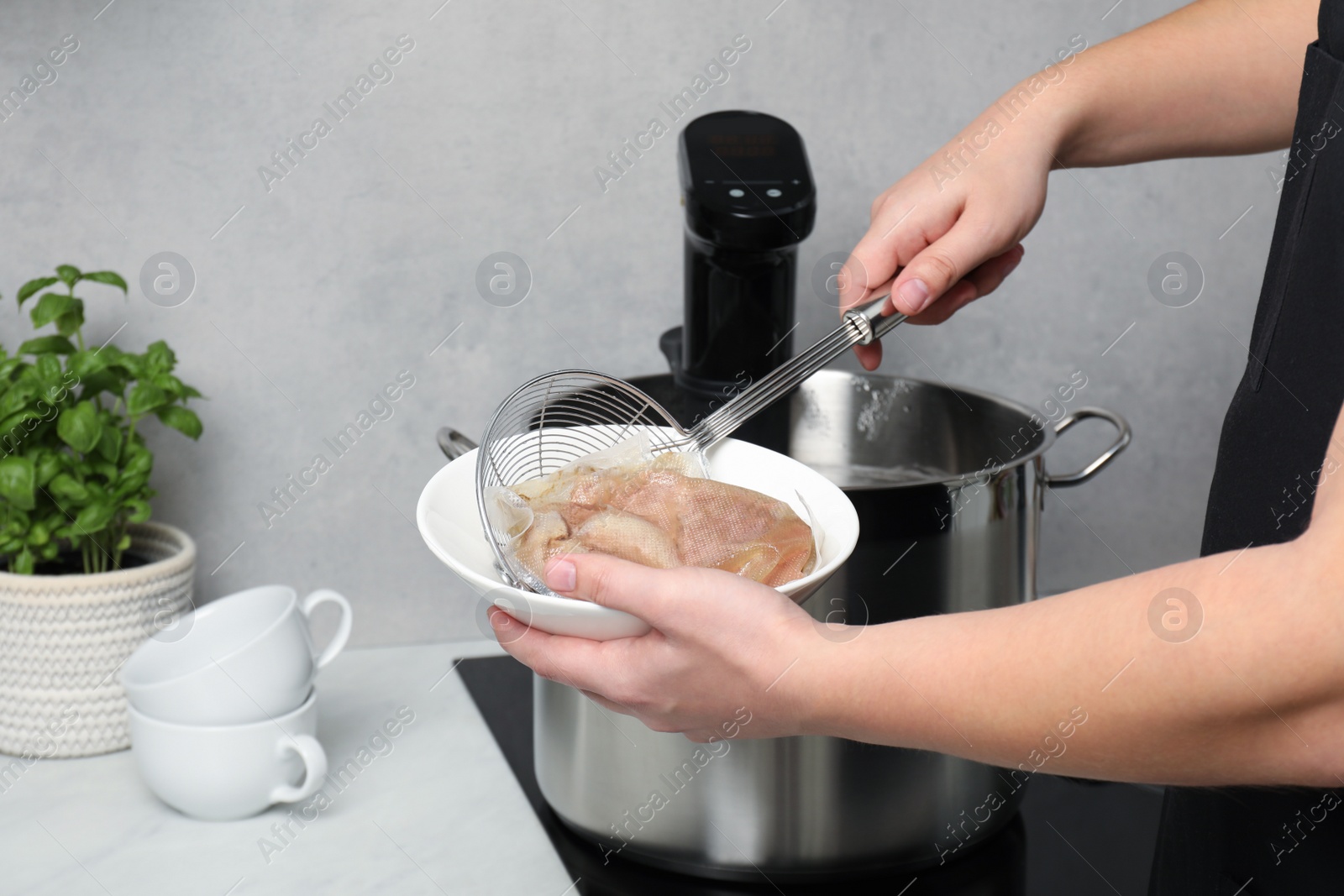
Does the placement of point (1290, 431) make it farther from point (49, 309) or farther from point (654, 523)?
point (49, 309)

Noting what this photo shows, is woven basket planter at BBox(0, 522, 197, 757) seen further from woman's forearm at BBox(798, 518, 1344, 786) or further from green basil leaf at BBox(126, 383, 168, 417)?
woman's forearm at BBox(798, 518, 1344, 786)

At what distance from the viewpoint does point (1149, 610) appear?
400 mm

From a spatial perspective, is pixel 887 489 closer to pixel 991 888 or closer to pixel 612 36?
pixel 991 888

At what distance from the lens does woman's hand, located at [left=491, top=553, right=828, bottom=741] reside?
478 millimetres

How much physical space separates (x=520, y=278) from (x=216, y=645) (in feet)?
1.31

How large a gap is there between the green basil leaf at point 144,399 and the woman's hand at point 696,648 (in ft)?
1.47

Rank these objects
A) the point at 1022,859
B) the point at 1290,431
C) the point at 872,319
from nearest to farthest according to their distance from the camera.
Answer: the point at 1290,431
the point at 872,319
the point at 1022,859

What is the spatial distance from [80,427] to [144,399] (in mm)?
50

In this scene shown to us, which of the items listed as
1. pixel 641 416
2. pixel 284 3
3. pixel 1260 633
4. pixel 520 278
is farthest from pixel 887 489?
pixel 284 3

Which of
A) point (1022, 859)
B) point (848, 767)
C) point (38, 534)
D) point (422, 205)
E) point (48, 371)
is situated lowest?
point (1022, 859)

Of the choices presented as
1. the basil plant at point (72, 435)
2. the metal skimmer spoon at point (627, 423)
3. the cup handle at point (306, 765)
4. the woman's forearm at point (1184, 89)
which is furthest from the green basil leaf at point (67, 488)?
the woman's forearm at point (1184, 89)

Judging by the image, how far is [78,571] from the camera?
2.87 ft

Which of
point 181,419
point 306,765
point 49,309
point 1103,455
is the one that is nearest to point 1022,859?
point 1103,455

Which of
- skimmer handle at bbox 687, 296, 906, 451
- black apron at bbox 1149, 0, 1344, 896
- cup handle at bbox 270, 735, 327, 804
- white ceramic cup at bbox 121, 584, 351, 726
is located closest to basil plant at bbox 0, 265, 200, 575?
white ceramic cup at bbox 121, 584, 351, 726
